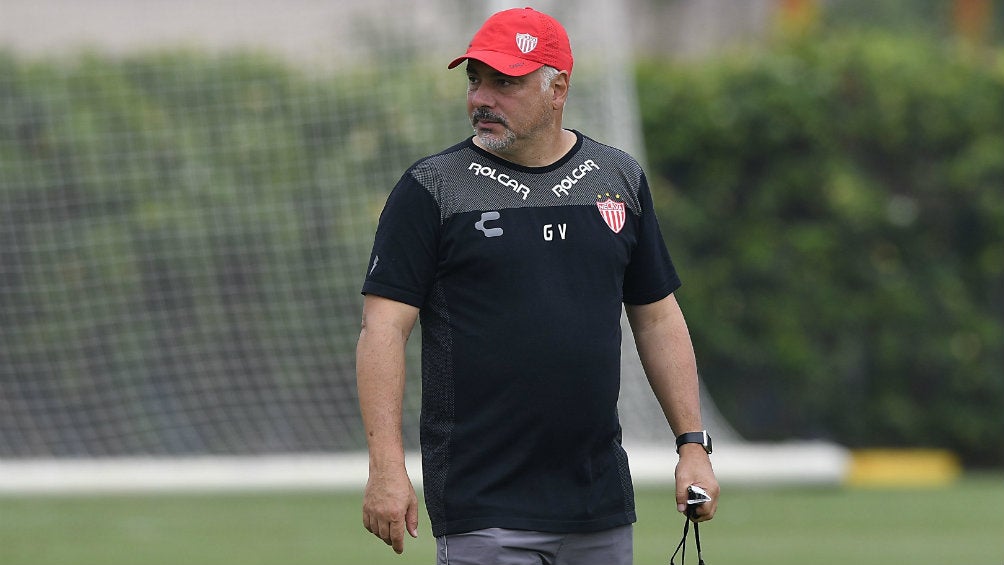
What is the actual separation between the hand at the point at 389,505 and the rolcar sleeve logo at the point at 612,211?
776mm

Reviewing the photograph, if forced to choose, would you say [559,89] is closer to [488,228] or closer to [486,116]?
[486,116]

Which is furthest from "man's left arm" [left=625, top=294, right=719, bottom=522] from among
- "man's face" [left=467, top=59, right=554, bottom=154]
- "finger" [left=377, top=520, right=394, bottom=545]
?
"finger" [left=377, top=520, right=394, bottom=545]

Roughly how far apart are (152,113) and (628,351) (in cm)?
387

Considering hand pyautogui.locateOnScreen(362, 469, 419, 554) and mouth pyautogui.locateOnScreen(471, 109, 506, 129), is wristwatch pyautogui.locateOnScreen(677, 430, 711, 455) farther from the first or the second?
mouth pyautogui.locateOnScreen(471, 109, 506, 129)

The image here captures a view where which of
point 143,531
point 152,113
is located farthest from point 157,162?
point 143,531

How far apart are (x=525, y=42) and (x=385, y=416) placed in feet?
3.08

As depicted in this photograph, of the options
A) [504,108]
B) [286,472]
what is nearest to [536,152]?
[504,108]

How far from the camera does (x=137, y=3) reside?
13.1 metres

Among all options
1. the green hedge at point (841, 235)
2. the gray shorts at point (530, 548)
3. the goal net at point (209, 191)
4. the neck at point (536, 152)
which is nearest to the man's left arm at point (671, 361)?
the gray shorts at point (530, 548)

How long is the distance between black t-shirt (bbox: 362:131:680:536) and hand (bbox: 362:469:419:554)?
0.49 feet

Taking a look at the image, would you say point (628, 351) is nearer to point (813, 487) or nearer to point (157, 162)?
point (813, 487)

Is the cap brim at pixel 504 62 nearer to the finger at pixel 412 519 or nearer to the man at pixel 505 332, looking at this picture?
the man at pixel 505 332

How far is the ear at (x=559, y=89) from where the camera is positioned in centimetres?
407

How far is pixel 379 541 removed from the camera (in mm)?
9219
